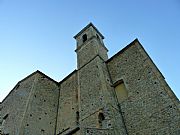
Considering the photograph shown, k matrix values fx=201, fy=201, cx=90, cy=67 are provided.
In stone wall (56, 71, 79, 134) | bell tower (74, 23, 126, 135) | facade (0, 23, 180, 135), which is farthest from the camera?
stone wall (56, 71, 79, 134)

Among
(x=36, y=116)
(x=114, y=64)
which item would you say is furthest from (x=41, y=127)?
(x=114, y=64)

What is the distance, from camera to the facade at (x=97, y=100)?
8.46m

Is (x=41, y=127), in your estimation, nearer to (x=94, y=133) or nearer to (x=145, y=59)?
(x=94, y=133)

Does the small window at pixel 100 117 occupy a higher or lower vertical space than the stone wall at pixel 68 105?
lower

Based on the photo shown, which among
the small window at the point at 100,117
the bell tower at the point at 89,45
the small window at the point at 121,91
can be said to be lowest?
the small window at the point at 100,117

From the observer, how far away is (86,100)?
10.8m

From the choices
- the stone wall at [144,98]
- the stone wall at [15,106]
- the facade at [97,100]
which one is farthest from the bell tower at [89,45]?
the stone wall at [15,106]

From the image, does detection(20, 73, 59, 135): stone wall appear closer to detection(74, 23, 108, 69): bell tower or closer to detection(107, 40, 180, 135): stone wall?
detection(74, 23, 108, 69): bell tower

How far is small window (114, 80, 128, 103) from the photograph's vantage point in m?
10.5

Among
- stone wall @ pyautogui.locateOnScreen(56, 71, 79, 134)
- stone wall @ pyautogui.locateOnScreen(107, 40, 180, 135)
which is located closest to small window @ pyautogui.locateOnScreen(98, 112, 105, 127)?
stone wall @ pyautogui.locateOnScreen(107, 40, 180, 135)

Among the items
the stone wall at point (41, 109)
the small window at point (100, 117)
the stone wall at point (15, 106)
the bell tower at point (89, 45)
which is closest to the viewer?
the small window at point (100, 117)

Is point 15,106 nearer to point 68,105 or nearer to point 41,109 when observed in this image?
point 41,109

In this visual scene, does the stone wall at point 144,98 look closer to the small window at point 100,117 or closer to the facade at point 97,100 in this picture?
the facade at point 97,100

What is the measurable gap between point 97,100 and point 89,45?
532 cm
